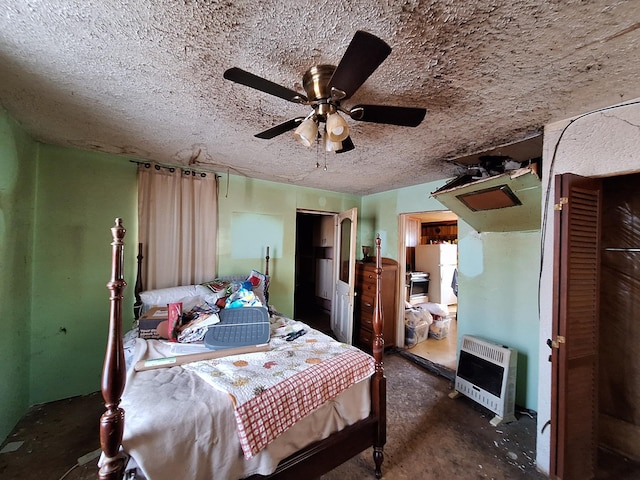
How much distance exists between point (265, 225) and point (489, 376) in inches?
118

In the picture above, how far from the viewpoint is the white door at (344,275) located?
11.8 ft

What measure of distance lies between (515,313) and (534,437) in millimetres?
1009

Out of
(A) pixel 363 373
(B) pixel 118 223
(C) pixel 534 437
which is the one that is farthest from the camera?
(C) pixel 534 437

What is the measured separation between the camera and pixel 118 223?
40.9 inches

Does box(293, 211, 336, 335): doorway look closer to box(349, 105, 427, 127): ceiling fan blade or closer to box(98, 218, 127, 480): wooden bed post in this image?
box(349, 105, 427, 127): ceiling fan blade

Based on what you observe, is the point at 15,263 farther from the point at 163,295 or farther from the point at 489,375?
the point at 489,375

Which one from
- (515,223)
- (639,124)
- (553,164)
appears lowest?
(515,223)

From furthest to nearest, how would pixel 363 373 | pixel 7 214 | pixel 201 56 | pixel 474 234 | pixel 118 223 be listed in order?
pixel 474 234
pixel 7 214
pixel 363 373
pixel 201 56
pixel 118 223

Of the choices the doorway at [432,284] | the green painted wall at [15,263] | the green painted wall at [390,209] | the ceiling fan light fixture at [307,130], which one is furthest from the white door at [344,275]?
the green painted wall at [15,263]

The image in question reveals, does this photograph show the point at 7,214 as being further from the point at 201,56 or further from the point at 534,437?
the point at 534,437

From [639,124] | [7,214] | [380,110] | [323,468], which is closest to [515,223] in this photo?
[639,124]

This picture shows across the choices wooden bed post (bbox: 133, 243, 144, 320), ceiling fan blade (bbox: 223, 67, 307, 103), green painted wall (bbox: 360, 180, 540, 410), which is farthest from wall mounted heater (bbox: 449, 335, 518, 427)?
wooden bed post (bbox: 133, 243, 144, 320)

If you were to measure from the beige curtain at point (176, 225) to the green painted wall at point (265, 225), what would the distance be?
162 mm

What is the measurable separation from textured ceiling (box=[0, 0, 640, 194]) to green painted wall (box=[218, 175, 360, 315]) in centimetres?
130
